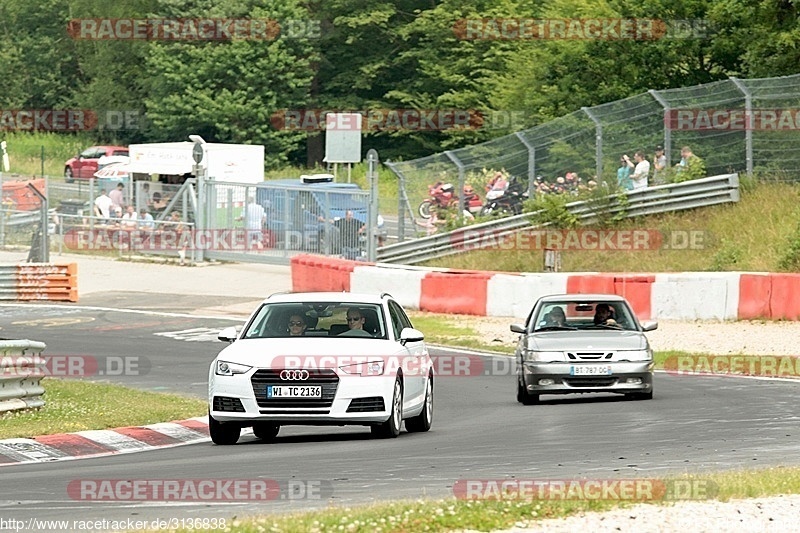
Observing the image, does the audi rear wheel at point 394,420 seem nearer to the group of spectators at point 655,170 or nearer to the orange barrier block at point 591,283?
the orange barrier block at point 591,283

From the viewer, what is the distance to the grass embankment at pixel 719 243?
3203cm

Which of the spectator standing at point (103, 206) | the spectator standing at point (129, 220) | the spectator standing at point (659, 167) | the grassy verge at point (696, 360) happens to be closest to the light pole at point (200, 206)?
the spectator standing at point (129, 220)

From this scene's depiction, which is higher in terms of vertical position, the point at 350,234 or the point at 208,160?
the point at 208,160

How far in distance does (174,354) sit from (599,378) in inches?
388

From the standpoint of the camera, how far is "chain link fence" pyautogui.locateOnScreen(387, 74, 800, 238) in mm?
33188

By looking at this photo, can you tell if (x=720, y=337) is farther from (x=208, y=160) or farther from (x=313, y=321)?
(x=208, y=160)

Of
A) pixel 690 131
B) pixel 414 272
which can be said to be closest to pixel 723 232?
pixel 690 131

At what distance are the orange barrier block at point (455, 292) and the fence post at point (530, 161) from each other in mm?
4728

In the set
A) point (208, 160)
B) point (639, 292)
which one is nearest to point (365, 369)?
point (639, 292)

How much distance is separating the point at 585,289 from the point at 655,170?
6836 millimetres

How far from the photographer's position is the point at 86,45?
93250 mm

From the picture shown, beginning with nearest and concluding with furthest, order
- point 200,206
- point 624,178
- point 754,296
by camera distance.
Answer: point 754,296, point 624,178, point 200,206

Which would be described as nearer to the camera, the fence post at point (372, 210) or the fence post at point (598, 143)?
the fence post at point (598, 143)

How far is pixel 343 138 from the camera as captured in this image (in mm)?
39375
